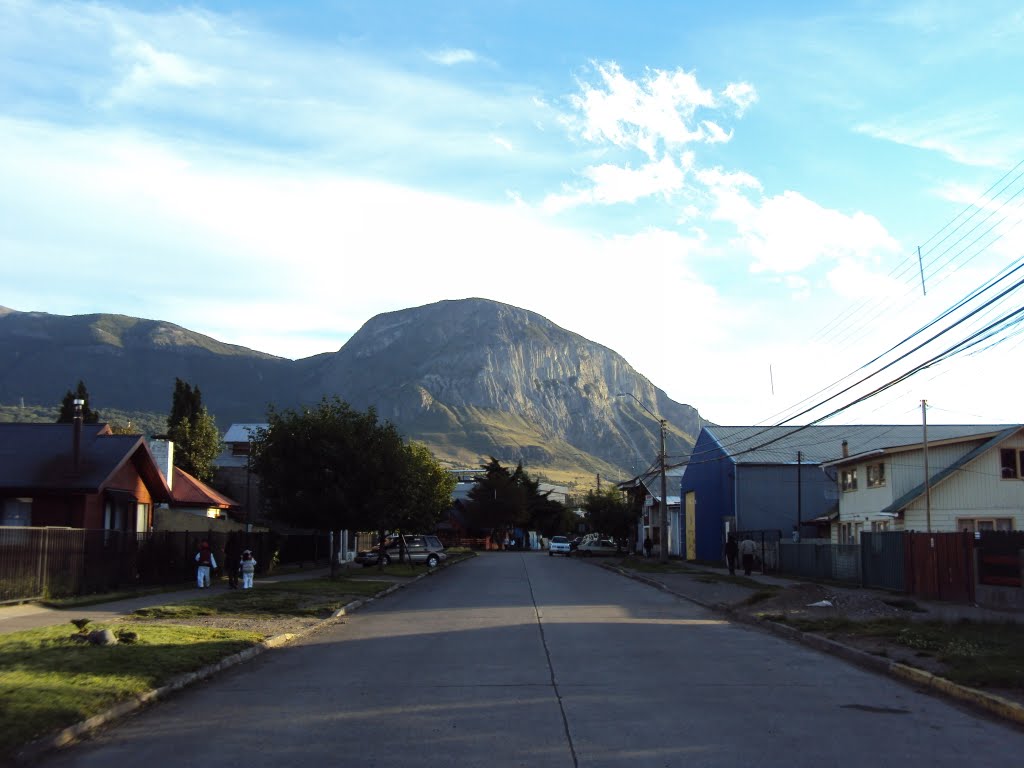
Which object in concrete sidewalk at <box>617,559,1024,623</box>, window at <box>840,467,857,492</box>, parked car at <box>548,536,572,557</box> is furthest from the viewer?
parked car at <box>548,536,572,557</box>

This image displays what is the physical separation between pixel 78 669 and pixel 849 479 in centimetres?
3715

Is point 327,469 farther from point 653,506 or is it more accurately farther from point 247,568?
point 653,506

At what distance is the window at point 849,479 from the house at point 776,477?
4.14 feet

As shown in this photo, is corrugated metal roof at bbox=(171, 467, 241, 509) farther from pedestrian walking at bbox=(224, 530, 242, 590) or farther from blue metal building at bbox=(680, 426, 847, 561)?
blue metal building at bbox=(680, 426, 847, 561)

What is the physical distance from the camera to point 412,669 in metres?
13.3

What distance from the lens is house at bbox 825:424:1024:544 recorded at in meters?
35.8

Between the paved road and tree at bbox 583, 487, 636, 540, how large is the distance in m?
58.1

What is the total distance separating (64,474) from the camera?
28.5 meters

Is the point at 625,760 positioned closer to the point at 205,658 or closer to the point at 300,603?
the point at 205,658

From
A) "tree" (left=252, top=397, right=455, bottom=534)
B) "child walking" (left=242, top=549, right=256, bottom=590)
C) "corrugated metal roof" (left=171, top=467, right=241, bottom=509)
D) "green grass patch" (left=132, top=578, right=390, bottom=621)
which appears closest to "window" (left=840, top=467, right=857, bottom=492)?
"tree" (left=252, top=397, right=455, bottom=534)

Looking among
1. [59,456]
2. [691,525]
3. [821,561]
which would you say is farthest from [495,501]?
[59,456]

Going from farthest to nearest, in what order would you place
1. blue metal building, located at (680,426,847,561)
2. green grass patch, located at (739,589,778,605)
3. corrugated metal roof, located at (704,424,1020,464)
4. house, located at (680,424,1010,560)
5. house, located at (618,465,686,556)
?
house, located at (618,465,686,556) < blue metal building, located at (680,426,847,561) < corrugated metal roof, located at (704,424,1020,464) < house, located at (680,424,1010,560) < green grass patch, located at (739,589,778,605)

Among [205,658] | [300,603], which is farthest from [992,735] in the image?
[300,603]

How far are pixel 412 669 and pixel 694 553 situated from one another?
51056mm
